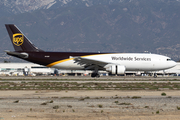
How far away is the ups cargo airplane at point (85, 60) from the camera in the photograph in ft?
150

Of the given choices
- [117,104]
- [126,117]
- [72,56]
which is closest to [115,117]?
[126,117]

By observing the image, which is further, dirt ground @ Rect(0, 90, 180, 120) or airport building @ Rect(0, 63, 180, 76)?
airport building @ Rect(0, 63, 180, 76)

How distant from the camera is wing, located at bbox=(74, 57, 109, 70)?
4472 cm

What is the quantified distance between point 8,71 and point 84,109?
3309 inches

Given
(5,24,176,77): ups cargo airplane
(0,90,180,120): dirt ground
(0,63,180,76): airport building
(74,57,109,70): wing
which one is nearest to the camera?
(0,90,180,120): dirt ground

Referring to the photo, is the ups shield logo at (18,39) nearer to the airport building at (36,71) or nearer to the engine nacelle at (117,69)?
the engine nacelle at (117,69)

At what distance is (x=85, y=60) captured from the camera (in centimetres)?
4484

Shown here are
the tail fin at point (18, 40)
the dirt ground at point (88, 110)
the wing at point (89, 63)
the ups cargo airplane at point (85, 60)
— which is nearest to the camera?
the dirt ground at point (88, 110)

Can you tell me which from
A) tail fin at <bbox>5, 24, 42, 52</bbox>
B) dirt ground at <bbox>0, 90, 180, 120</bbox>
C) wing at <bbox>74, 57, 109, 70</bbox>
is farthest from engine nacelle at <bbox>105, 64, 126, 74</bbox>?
dirt ground at <bbox>0, 90, 180, 120</bbox>

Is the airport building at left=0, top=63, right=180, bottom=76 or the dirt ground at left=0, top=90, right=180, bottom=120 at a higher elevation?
the airport building at left=0, top=63, right=180, bottom=76

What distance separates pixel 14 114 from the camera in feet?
49.4

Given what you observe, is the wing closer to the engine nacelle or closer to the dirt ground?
the engine nacelle

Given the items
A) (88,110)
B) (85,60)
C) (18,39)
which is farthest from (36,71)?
(88,110)

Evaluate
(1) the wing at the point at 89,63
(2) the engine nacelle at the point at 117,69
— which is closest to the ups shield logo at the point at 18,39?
(1) the wing at the point at 89,63
